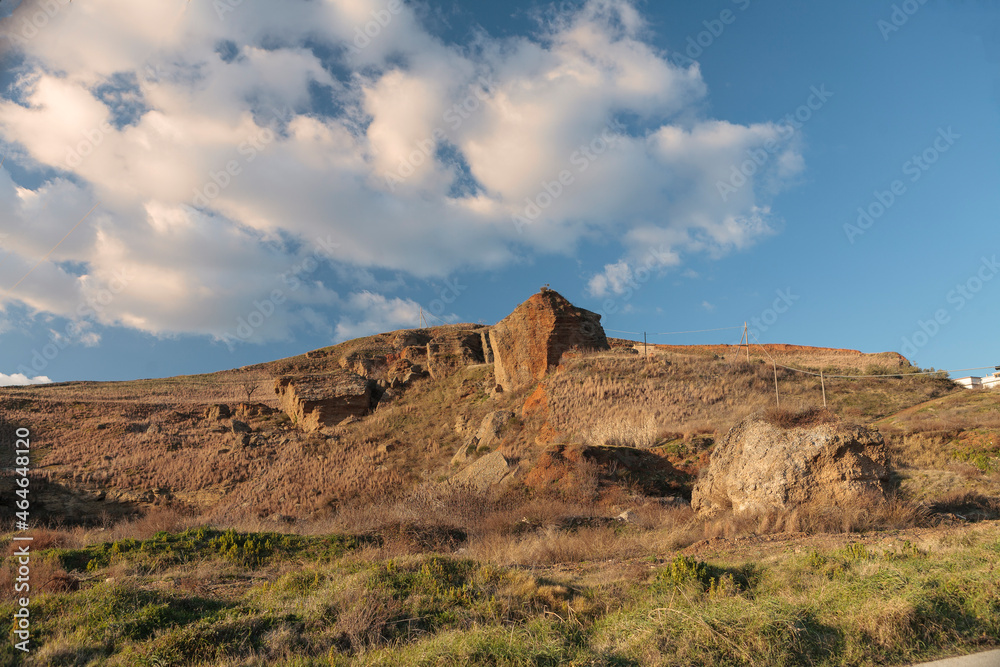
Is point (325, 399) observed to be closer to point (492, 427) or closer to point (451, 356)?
point (451, 356)

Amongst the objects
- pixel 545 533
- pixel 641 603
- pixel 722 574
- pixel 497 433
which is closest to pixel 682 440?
pixel 497 433

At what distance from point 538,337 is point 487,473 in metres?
10.6

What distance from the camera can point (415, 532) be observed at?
9.83 metres

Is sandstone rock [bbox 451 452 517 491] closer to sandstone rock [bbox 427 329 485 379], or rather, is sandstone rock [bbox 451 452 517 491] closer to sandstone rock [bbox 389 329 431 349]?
sandstone rock [bbox 427 329 485 379]

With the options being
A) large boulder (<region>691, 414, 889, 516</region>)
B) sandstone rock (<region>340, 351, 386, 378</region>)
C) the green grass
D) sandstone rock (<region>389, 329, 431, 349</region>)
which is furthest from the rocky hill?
sandstone rock (<region>389, 329, 431, 349</region>)

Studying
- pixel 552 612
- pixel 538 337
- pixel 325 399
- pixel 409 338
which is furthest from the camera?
pixel 409 338

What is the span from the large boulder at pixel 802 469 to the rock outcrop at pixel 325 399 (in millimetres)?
21539

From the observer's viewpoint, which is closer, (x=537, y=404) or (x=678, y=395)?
(x=678, y=395)

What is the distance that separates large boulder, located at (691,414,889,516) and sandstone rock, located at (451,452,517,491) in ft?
18.0

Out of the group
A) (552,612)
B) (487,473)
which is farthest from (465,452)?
(552,612)

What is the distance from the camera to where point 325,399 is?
93.1ft

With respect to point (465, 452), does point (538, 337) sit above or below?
above

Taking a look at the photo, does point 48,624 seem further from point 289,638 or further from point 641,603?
point 641,603

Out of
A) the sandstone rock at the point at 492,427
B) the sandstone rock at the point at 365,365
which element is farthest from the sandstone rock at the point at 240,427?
the sandstone rock at the point at 492,427
